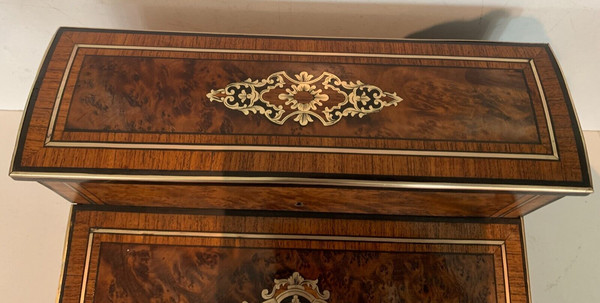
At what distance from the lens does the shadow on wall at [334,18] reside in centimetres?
82

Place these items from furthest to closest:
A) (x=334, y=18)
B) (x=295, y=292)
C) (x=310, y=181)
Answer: (x=334, y=18)
(x=295, y=292)
(x=310, y=181)

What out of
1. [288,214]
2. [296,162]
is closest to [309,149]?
[296,162]

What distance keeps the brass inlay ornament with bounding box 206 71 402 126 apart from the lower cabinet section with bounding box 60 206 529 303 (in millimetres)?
189

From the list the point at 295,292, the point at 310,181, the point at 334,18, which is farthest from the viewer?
the point at 334,18

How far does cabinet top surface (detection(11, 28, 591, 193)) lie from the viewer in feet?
1.95

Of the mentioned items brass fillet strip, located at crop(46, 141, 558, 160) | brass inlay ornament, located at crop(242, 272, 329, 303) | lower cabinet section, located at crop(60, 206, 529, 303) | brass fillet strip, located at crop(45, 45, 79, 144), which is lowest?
brass inlay ornament, located at crop(242, 272, 329, 303)

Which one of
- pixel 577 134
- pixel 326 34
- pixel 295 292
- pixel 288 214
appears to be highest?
pixel 326 34

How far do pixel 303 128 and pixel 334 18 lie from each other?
329mm

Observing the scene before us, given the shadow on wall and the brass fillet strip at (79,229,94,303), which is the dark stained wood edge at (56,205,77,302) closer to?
the brass fillet strip at (79,229,94,303)

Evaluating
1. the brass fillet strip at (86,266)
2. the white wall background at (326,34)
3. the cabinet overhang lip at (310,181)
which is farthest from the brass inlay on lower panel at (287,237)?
the white wall background at (326,34)

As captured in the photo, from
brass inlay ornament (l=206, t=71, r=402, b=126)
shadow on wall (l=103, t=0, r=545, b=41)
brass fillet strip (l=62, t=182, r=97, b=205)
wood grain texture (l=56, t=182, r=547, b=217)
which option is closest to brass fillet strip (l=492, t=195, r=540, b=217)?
wood grain texture (l=56, t=182, r=547, b=217)

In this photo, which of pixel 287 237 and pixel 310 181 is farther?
pixel 287 237

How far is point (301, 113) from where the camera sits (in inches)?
25.1

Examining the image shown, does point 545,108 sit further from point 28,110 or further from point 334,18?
point 28,110
